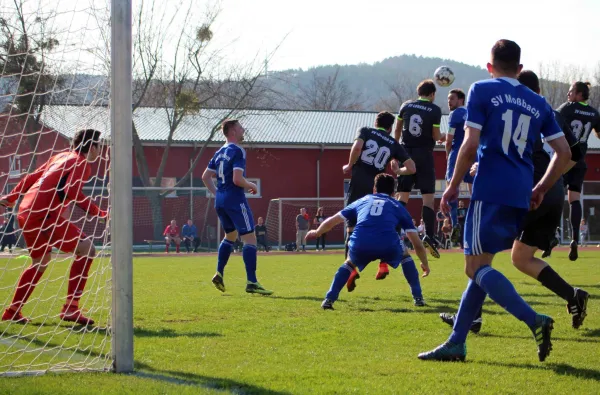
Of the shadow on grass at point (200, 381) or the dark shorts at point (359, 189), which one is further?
the dark shorts at point (359, 189)

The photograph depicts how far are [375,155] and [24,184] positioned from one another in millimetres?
4909

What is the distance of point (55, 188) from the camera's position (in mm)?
7059

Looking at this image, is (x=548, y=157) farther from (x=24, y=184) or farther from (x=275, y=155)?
(x=275, y=155)

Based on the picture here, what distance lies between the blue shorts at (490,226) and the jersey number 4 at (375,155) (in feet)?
17.4

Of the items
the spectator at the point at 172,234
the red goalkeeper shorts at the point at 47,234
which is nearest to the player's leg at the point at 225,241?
the red goalkeeper shorts at the point at 47,234

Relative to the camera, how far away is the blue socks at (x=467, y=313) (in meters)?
5.38

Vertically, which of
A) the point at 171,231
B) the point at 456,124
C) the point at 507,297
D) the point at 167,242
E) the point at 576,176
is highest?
the point at 456,124

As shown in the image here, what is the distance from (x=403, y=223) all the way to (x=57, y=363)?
13.9ft

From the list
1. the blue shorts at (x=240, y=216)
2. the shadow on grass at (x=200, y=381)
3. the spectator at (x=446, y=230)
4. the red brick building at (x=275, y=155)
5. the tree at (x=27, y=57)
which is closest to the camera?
the shadow on grass at (x=200, y=381)

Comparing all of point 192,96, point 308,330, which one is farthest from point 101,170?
point 192,96

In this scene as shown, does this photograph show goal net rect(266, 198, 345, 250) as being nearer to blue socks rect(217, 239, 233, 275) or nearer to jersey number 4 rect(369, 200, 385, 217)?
blue socks rect(217, 239, 233, 275)

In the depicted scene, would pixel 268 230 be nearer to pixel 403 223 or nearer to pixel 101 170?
pixel 403 223

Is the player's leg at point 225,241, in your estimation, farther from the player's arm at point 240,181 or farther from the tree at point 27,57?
the tree at point 27,57

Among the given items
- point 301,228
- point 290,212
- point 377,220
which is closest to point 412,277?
point 377,220
